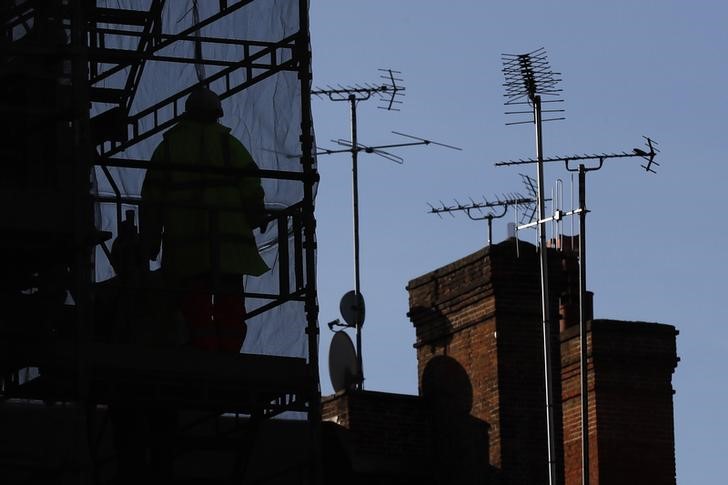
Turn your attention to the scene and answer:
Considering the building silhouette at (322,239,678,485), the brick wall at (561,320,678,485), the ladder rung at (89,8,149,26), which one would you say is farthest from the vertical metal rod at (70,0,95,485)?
the brick wall at (561,320,678,485)

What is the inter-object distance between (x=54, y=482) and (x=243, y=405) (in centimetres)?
168

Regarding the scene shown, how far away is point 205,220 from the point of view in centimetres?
1644

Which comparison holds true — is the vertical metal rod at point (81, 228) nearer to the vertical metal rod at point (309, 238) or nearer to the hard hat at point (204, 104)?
the hard hat at point (204, 104)

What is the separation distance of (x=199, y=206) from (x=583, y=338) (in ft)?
29.8

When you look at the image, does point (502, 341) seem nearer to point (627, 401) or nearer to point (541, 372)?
point (541, 372)

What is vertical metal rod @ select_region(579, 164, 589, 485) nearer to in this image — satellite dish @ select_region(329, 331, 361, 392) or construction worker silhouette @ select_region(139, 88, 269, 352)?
satellite dish @ select_region(329, 331, 361, 392)

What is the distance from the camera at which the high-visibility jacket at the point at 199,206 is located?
16359 mm

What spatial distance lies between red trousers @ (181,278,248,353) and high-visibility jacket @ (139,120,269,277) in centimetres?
19

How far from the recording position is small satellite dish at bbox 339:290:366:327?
88.9 ft

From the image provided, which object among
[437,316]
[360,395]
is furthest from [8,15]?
[437,316]

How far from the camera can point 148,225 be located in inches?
650

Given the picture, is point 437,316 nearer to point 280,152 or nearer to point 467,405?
point 467,405

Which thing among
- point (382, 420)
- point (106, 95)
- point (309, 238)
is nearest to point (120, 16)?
point (106, 95)

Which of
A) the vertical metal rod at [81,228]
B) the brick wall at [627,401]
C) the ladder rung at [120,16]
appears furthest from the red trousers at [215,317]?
the brick wall at [627,401]
